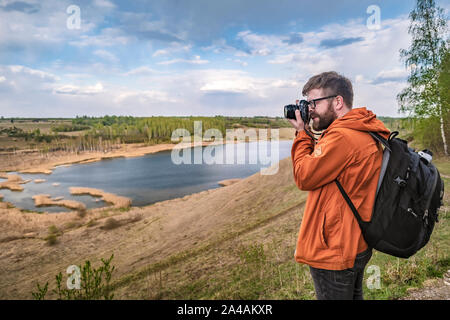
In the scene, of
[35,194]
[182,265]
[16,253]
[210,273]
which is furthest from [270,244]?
[35,194]

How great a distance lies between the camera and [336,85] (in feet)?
6.27

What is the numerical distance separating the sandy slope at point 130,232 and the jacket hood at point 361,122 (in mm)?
8327

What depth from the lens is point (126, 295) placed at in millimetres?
7453

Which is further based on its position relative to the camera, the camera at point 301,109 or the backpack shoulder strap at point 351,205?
the camera at point 301,109

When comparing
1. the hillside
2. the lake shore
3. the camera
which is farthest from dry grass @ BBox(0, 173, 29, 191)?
the camera

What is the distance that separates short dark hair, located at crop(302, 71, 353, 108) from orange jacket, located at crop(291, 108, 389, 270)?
14 centimetres

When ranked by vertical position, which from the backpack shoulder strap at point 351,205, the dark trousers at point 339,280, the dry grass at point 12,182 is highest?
the backpack shoulder strap at point 351,205

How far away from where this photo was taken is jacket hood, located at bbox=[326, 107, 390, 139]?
5.70 feet

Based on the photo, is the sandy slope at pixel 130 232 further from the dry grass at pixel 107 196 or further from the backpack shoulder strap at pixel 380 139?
the backpack shoulder strap at pixel 380 139

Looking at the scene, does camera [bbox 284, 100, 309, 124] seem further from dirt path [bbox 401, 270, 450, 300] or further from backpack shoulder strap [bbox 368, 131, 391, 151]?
dirt path [bbox 401, 270, 450, 300]

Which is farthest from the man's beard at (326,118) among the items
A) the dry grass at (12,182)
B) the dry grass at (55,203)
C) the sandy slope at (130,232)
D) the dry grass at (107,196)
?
the dry grass at (12,182)

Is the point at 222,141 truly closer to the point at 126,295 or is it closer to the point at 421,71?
the point at 421,71

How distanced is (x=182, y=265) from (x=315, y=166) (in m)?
8.16

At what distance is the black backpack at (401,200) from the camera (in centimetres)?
172
